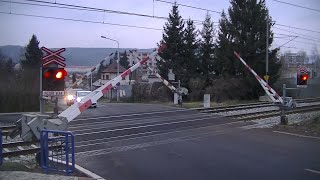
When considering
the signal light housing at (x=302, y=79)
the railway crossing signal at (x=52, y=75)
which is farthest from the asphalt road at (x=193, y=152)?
the signal light housing at (x=302, y=79)

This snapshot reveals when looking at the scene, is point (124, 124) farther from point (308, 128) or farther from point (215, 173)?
point (215, 173)

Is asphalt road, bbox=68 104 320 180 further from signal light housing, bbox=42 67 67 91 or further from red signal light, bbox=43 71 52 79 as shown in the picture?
red signal light, bbox=43 71 52 79

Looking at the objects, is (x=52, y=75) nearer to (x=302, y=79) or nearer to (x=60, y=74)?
(x=60, y=74)

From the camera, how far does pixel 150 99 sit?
152 feet

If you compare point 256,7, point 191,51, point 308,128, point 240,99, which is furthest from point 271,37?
point 308,128

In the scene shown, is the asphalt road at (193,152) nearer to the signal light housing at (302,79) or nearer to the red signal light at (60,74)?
the red signal light at (60,74)

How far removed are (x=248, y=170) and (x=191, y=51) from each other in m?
40.3

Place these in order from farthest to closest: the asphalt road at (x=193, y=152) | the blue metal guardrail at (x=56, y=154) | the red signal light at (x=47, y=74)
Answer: the red signal light at (x=47, y=74), the asphalt road at (x=193, y=152), the blue metal guardrail at (x=56, y=154)

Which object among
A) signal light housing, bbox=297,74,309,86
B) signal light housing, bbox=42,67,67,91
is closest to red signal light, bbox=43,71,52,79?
signal light housing, bbox=42,67,67,91

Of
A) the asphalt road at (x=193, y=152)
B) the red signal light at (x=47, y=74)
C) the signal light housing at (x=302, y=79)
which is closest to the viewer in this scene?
the asphalt road at (x=193, y=152)

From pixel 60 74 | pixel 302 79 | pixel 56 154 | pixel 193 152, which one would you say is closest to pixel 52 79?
pixel 60 74

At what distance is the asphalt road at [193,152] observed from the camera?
9.18m

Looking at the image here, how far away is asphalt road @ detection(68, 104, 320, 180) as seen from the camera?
9180 mm

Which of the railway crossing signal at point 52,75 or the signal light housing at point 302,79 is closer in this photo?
the railway crossing signal at point 52,75
